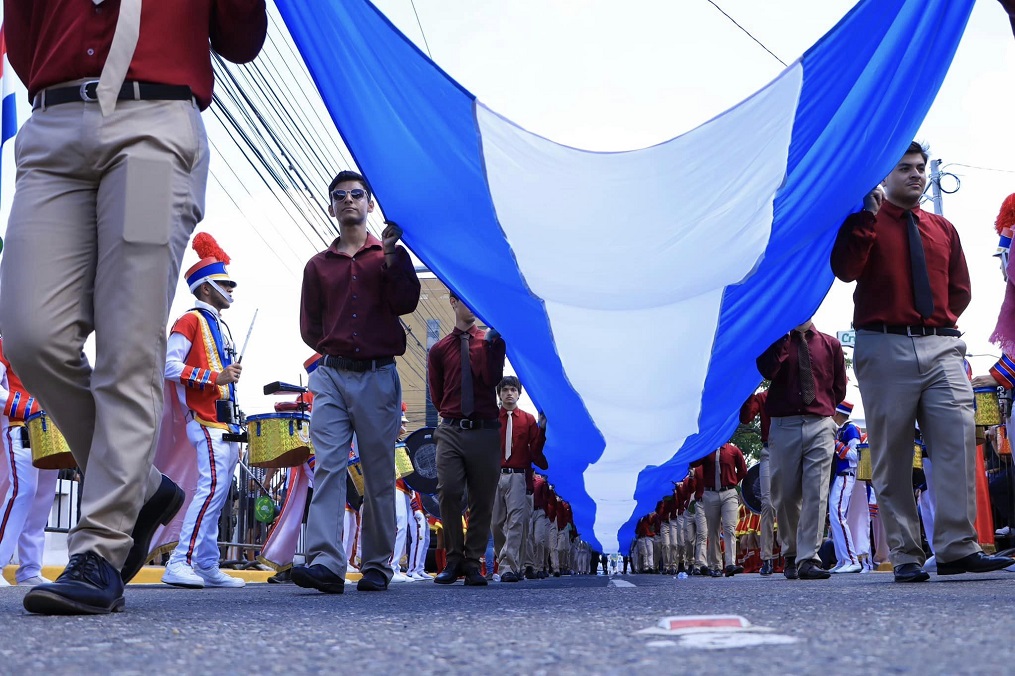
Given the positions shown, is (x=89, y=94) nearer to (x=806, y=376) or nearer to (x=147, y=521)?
(x=147, y=521)

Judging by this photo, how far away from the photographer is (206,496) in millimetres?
7332

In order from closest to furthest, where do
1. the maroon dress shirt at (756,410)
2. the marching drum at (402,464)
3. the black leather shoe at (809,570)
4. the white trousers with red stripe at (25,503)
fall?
the white trousers with red stripe at (25,503), the black leather shoe at (809,570), the maroon dress shirt at (756,410), the marching drum at (402,464)

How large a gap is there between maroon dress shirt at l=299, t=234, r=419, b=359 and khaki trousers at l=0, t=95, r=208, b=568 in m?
2.50

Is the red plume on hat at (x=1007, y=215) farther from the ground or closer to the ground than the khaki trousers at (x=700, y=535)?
farther from the ground

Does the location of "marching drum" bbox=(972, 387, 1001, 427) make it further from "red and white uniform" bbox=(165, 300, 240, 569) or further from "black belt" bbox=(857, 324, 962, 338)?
"red and white uniform" bbox=(165, 300, 240, 569)

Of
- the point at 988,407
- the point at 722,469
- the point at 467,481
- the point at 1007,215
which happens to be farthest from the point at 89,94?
the point at 722,469

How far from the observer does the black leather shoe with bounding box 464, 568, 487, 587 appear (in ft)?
27.3

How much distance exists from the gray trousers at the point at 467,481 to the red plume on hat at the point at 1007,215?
4.02 meters

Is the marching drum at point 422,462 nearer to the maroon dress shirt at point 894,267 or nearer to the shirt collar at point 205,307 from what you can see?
the shirt collar at point 205,307

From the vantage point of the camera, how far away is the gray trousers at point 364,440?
5816mm

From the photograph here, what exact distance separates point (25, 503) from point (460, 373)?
3345mm

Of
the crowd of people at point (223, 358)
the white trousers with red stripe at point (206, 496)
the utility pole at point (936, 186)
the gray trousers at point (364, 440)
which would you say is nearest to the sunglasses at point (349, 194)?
the crowd of people at point (223, 358)

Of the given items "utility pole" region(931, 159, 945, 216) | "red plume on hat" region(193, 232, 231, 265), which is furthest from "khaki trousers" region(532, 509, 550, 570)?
"red plume on hat" region(193, 232, 231, 265)

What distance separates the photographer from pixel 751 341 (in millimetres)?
6570
